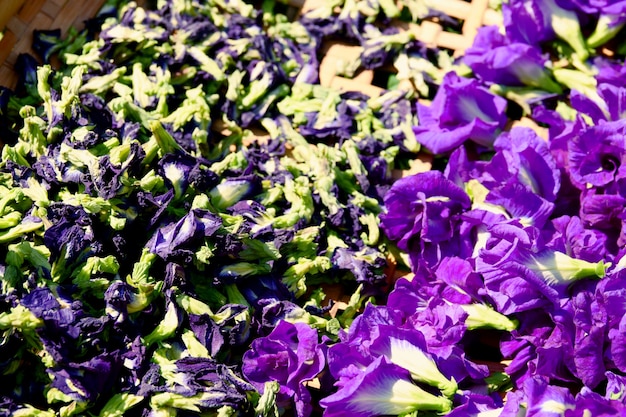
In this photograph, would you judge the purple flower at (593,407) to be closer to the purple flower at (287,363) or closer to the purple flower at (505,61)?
the purple flower at (287,363)

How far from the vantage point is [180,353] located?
1.32 m

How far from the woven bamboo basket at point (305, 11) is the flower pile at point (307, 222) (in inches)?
1.7

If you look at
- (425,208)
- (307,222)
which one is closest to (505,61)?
(425,208)

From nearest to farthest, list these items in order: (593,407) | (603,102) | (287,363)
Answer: (593,407), (287,363), (603,102)

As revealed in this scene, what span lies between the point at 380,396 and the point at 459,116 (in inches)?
32.1

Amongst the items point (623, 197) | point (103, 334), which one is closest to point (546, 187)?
point (623, 197)

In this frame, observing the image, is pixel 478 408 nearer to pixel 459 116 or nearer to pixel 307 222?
pixel 307 222

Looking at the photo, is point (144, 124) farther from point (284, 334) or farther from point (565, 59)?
point (565, 59)

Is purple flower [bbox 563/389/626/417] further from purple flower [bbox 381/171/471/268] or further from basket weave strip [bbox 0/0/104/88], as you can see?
basket weave strip [bbox 0/0/104/88]

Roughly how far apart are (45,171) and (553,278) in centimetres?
Answer: 102

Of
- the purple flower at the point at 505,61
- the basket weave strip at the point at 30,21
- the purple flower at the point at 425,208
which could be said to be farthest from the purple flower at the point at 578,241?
the basket weave strip at the point at 30,21

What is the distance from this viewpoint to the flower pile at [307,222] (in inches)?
50.3

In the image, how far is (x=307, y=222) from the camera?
5.26ft

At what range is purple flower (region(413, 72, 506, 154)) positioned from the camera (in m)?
1.79
